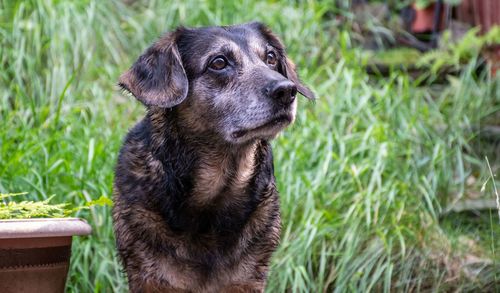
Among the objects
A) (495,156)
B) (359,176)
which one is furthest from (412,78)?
(359,176)

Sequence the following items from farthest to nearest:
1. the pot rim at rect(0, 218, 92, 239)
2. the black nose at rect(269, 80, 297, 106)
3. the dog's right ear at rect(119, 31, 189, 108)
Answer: the dog's right ear at rect(119, 31, 189, 108)
the black nose at rect(269, 80, 297, 106)
the pot rim at rect(0, 218, 92, 239)

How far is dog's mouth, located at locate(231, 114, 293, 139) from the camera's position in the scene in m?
2.91

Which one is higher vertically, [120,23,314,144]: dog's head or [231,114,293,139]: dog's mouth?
[120,23,314,144]: dog's head

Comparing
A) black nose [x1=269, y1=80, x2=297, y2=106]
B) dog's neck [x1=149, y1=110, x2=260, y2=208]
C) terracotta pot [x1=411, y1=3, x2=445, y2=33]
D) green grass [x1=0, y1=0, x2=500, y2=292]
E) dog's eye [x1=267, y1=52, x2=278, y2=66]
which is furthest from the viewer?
terracotta pot [x1=411, y1=3, x2=445, y2=33]

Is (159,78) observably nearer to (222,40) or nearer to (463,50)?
(222,40)

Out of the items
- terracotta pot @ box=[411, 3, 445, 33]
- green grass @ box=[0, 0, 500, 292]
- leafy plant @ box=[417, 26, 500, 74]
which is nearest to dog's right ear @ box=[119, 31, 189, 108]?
green grass @ box=[0, 0, 500, 292]

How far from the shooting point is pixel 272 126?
292 cm

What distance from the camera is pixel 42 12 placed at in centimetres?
545

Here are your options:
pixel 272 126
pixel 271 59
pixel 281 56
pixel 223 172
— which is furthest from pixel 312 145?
pixel 272 126

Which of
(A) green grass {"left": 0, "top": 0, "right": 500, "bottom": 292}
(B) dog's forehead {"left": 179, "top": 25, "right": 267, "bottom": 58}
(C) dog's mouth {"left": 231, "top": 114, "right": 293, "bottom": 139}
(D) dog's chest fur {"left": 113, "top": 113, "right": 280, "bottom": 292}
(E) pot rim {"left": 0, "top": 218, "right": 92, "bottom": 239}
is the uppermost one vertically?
(B) dog's forehead {"left": 179, "top": 25, "right": 267, "bottom": 58}

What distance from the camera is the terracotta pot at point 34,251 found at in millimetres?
2430

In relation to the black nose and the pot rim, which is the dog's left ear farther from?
the pot rim

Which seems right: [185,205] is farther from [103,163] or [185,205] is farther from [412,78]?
[412,78]

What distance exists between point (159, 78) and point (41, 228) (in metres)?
0.84
